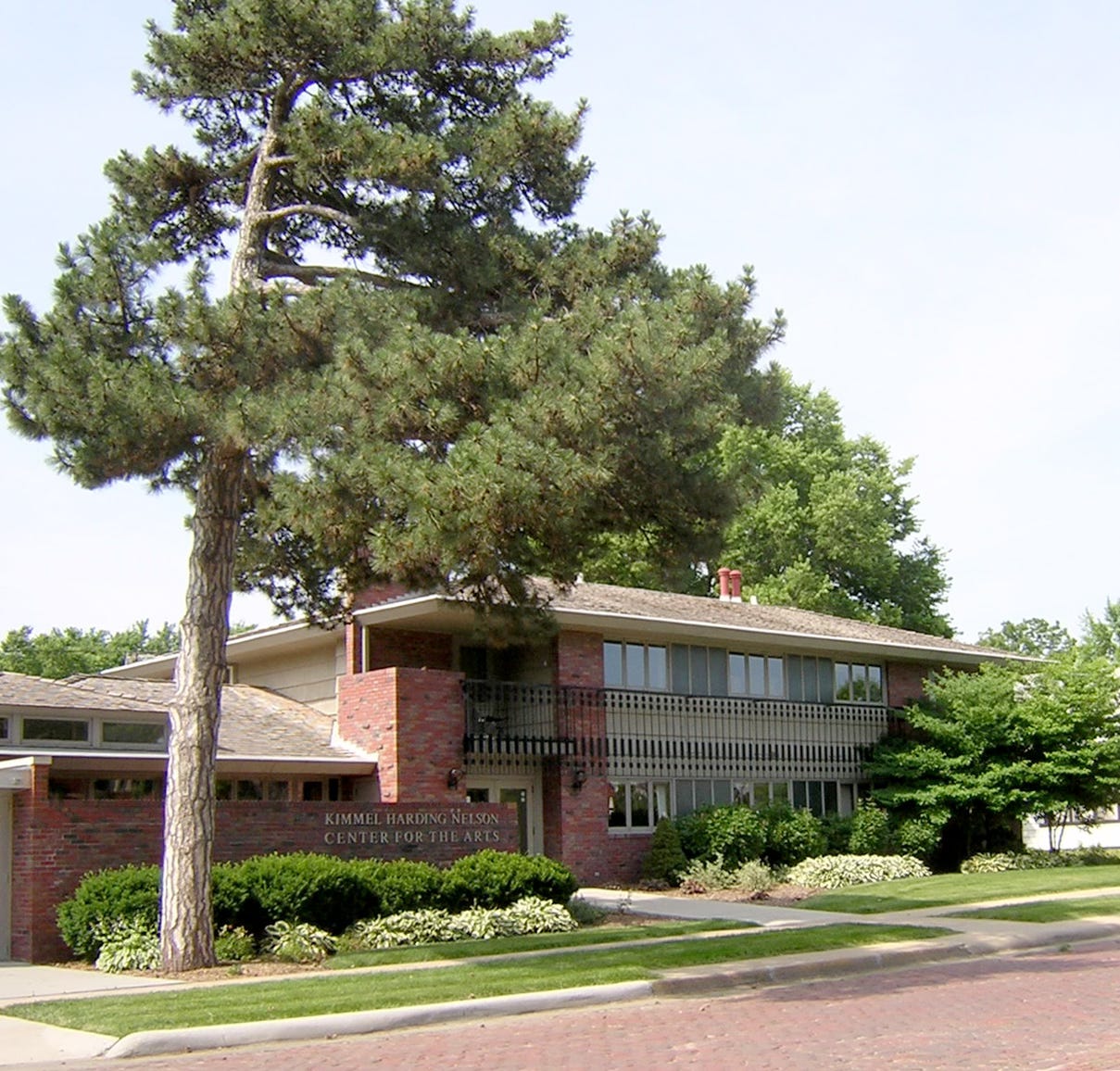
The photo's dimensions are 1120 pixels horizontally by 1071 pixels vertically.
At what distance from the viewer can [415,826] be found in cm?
2209

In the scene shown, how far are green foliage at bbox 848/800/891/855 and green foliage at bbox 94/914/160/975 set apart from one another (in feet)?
58.6

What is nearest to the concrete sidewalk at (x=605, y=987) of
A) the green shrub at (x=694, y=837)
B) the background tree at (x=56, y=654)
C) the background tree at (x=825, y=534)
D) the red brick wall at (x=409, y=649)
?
the green shrub at (x=694, y=837)

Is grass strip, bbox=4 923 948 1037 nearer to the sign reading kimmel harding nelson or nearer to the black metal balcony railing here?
the sign reading kimmel harding nelson

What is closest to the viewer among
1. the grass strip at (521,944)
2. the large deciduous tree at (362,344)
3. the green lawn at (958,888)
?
the large deciduous tree at (362,344)

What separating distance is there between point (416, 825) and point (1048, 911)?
30.3 feet

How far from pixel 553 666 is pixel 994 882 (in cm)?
887

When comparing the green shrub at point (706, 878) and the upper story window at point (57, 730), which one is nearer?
the upper story window at point (57, 730)

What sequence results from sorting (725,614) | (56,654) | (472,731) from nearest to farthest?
(472,731) → (725,614) → (56,654)

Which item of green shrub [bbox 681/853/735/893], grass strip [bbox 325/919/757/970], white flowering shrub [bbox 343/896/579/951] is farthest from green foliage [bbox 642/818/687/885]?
white flowering shrub [bbox 343/896/579/951]

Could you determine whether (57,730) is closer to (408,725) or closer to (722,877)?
(408,725)

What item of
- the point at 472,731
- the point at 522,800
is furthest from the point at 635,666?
the point at 472,731

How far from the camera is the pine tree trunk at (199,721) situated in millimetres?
16234

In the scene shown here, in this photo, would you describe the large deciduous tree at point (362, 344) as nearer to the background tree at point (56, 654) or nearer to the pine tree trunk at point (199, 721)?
the pine tree trunk at point (199, 721)

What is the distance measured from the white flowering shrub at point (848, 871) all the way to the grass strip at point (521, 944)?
8014 mm
